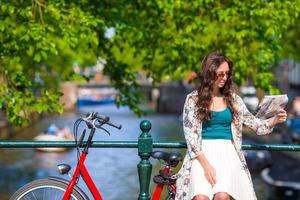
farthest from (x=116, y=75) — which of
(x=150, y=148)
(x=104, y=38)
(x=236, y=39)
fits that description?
(x=150, y=148)

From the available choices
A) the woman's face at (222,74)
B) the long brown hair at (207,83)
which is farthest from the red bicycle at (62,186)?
the woman's face at (222,74)

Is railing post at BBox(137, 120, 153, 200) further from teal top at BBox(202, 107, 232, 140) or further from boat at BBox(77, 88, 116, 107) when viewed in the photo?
boat at BBox(77, 88, 116, 107)

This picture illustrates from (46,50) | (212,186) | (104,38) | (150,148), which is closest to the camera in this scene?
(212,186)

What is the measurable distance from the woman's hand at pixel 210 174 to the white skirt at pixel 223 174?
25 mm

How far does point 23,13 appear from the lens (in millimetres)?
9461

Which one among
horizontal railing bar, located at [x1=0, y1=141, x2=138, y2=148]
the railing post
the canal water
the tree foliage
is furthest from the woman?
the canal water

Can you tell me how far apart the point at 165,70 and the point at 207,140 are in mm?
6770

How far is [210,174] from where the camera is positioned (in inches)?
197

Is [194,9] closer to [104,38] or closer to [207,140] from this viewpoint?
[104,38]

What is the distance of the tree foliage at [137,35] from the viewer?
9.53 metres

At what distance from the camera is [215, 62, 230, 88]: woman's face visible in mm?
5137

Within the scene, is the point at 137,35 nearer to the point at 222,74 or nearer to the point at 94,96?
the point at 222,74

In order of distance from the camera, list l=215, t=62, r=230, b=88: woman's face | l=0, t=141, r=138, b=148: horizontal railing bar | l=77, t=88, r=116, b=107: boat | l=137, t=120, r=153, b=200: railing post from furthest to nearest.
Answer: l=77, t=88, r=116, b=107: boat → l=0, t=141, r=138, b=148: horizontal railing bar → l=137, t=120, r=153, b=200: railing post → l=215, t=62, r=230, b=88: woman's face

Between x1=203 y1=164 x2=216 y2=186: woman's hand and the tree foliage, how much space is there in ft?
14.5
